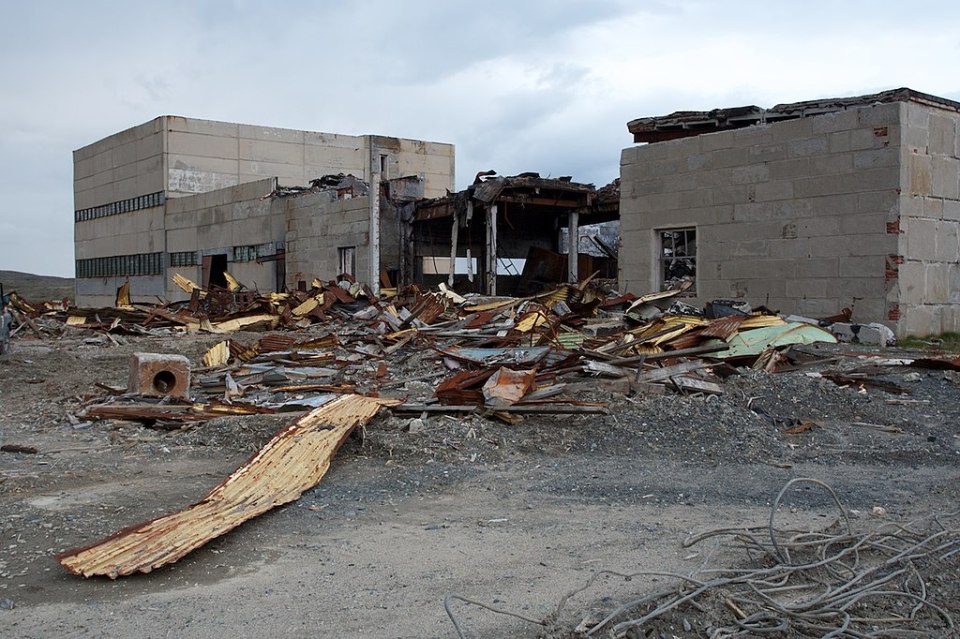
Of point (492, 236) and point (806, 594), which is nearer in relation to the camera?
point (806, 594)

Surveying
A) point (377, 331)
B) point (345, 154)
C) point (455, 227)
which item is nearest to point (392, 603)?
point (377, 331)

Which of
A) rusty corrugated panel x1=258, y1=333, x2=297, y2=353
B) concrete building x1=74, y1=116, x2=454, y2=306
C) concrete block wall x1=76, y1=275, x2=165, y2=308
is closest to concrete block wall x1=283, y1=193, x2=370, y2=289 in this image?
concrete building x1=74, y1=116, x2=454, y2=306

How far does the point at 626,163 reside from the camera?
17688mm

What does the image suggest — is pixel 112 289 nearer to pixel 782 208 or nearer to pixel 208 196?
pixel 208 196

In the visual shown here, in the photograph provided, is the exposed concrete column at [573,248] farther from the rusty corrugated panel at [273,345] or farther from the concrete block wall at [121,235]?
the concrete block wall at [121,235]

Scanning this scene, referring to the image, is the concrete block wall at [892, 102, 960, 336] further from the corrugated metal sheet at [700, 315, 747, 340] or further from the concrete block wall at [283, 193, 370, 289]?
the concrete block wall at [283, 193, 370, 289]

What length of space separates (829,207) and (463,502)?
424 inches

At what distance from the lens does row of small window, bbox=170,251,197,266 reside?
3416 centimetres

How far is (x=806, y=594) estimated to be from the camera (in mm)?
4160

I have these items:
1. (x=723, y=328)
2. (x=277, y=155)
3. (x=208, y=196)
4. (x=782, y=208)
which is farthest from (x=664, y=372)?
(x=277, y=155)

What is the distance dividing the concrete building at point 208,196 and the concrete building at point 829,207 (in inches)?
498

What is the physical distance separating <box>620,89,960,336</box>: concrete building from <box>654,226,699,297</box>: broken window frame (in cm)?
16

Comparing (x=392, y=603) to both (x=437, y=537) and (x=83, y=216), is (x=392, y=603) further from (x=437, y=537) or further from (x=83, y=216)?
(x=83, y=216)

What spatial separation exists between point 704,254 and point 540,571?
12.8 meters
